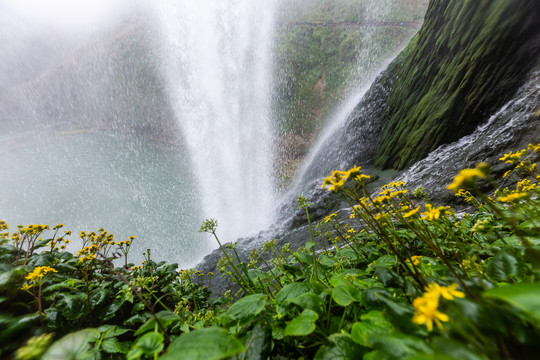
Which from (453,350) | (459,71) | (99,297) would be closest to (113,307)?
(99,297)

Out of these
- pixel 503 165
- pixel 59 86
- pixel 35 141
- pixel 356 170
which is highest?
pixel 59 86

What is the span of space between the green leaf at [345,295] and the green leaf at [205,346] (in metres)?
0.33

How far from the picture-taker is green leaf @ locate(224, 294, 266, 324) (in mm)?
653

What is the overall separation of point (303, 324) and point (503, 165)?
336 cm

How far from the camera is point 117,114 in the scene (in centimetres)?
3675

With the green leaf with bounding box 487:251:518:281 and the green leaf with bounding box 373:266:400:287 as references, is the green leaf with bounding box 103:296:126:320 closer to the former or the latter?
the green leaf with bounding box 373:266:400:287

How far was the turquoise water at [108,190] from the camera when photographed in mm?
11156

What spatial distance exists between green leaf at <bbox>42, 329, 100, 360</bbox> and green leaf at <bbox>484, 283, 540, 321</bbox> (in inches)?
33.5

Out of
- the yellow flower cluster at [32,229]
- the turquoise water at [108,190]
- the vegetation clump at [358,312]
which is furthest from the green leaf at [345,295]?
the turquoise water at [108,190]

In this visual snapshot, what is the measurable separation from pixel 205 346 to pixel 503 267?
0.73m

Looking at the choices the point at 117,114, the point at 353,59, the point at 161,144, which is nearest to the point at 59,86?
the point at 117,114

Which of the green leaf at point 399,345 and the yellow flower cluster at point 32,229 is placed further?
the yellow flower cluster at point 32,229

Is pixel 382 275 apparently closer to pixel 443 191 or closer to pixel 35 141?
pixel 443 191

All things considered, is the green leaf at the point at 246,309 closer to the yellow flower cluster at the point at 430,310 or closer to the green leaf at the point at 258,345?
the green leaf at the point at 258,345
